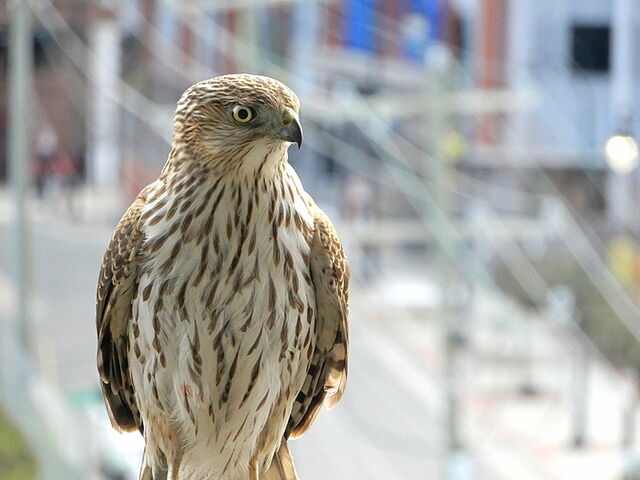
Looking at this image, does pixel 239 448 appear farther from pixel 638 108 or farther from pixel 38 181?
pixel 638 108

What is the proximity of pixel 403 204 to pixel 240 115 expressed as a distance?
4.35 metres

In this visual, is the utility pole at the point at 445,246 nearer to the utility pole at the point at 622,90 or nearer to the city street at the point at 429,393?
the city street at the point at 429,393

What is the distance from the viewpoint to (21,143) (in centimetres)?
299

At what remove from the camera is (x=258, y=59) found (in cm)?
378

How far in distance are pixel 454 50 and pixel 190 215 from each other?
5.75 m

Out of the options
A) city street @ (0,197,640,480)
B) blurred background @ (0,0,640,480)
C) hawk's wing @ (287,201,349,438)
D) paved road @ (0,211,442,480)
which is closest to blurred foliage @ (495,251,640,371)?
blurred background @ (0,0,640,480)

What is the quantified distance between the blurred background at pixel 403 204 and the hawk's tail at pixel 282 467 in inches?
60.7

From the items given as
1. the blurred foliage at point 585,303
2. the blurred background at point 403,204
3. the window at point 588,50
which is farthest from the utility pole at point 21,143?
the window at point 588,50

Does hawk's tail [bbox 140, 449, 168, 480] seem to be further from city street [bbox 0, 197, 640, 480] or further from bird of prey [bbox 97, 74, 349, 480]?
city street [bbox 0, 197, 640, 480]

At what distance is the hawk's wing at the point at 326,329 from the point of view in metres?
1.01

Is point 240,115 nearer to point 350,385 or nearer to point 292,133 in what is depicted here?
point 292,133

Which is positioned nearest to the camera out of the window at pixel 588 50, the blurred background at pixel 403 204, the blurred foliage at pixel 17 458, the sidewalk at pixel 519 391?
the blurred foliage at pixel 17 458

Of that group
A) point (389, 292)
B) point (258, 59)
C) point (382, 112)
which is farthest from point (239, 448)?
point (382, 112)

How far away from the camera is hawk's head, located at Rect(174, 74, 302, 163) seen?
2.88 ft
